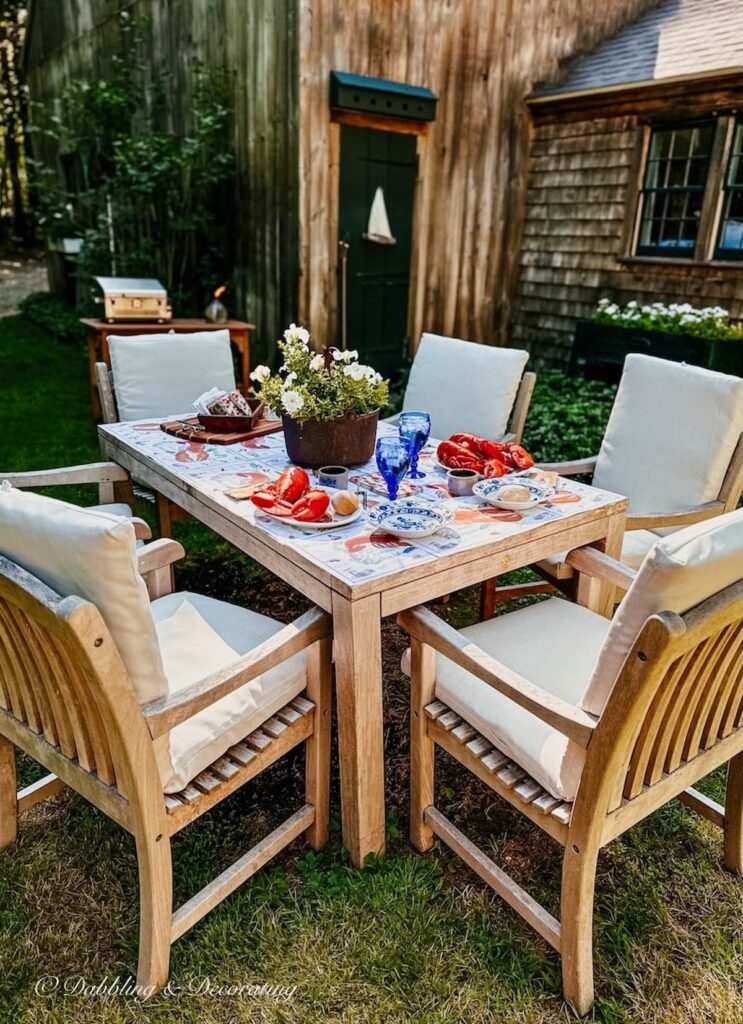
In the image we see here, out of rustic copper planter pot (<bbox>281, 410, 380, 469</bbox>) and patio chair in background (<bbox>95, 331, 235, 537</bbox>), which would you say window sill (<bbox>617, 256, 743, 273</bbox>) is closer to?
patio chair in background (<bbox>95, 331, 235, 537</bbox>)

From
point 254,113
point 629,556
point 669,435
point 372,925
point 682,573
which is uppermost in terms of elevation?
point 254,113

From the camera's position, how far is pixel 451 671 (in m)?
1.73

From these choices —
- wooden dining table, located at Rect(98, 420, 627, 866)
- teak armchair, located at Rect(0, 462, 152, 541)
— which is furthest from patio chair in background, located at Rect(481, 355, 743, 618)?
teak armchair, located at Rect(0, 462, 152, 541)

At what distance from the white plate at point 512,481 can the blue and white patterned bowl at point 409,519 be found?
5.2 inches

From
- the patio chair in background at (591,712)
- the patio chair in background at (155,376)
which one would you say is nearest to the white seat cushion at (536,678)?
the patio chair in background at (591,712)

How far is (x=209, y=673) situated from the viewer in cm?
168

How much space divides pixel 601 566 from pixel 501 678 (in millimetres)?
645

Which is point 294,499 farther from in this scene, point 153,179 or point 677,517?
point 153,179

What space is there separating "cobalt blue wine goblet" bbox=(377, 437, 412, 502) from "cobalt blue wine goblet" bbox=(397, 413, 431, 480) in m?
0.17

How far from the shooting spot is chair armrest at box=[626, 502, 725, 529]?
7.57ft

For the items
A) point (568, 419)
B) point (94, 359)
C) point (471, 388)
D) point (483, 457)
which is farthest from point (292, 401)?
point (94, 359)

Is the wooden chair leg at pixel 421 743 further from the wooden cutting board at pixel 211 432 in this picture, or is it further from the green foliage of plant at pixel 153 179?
the green foliage of plant at pixel 153 179

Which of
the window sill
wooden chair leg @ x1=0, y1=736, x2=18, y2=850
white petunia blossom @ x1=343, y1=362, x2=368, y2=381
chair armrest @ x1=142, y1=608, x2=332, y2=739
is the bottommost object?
wooden chair leg @ x1=0, y1=736, x2=18, y2=850

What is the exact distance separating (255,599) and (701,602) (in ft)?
6.98
